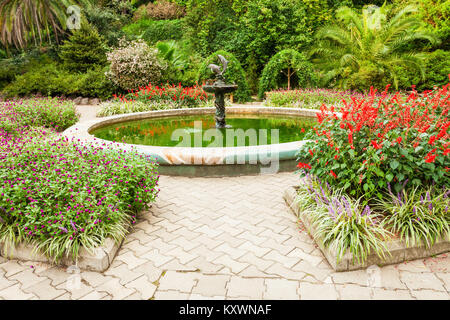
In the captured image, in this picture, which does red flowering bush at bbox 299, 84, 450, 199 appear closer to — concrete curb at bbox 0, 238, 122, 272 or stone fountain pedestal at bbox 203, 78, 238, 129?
concrete curb at bbox 0, 238, 122, 272

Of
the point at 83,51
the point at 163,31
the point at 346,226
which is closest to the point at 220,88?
the point at 346,226

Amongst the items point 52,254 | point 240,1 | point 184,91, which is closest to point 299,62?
point 184,91

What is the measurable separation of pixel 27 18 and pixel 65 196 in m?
18.9

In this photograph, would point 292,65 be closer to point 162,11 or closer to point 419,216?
point 419,216

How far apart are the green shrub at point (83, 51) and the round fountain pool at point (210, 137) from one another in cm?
979

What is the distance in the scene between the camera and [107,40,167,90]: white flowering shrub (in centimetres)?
1464

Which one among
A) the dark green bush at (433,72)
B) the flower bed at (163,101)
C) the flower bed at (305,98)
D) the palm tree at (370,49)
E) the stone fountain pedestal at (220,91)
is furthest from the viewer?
the dark green bush at (433,72)

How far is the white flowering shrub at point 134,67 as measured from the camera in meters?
14.6

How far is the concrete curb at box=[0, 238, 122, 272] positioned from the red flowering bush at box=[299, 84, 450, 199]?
2222 mm

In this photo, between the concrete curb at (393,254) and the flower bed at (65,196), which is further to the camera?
the flower bed at (65,196)

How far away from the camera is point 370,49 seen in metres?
14.3

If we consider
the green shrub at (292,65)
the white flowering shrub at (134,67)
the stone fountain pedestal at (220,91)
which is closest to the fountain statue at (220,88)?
the stone fountain pedestal at (220,91)

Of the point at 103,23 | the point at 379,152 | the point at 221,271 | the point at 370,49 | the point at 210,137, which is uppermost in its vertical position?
the point at 103,23

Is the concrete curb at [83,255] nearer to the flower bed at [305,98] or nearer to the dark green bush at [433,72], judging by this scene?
the flower bed at [305,98]
